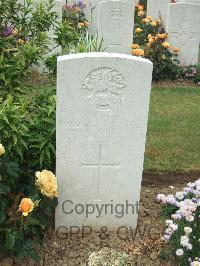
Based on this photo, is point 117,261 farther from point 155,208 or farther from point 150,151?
point 150,151

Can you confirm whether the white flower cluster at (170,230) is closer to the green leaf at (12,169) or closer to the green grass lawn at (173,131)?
the green leaf at (12,169)

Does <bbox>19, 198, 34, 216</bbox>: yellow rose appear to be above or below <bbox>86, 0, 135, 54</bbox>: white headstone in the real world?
below

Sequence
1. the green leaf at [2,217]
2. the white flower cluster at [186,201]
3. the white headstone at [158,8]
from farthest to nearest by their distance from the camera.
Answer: the white headstone at [158,8], the white flower cluster at [186,201], the green leaf at [2,217]

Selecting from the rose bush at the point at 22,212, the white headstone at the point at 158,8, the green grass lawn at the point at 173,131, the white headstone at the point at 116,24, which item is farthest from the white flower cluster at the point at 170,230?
the white headstone at the point at 158,8

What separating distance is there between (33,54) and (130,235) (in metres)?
1.79

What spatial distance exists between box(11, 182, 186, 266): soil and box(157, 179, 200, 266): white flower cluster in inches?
5.6

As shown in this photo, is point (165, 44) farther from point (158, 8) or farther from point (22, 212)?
point (22, 212)

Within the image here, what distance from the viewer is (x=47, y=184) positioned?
3.49 meters

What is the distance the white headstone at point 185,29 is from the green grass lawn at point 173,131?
1.15 meters

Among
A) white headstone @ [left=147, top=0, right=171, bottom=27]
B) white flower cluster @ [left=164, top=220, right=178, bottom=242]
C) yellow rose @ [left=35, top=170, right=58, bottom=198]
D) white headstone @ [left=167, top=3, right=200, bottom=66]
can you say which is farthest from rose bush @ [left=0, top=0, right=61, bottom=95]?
white headstone @ [left=147, top=0, right=171, bottom=27]

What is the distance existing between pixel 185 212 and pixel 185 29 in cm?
→ 653

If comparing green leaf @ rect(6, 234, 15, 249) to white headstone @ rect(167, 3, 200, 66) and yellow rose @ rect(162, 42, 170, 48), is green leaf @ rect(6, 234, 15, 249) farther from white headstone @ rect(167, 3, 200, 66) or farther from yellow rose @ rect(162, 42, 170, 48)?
white headstone @ rect(167, 3, 200, 66)

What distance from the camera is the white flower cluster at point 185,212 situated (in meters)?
3.47

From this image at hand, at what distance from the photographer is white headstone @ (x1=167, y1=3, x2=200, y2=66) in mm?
9398
